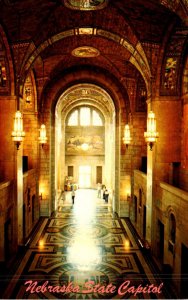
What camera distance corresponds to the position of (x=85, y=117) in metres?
29.5

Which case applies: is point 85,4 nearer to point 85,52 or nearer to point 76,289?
point 85,52

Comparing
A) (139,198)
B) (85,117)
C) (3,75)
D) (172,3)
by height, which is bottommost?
(139,198)

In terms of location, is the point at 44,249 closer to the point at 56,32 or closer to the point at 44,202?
the point at 44,202

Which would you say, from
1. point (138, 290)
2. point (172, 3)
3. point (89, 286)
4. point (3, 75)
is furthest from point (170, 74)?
point (89, 286)

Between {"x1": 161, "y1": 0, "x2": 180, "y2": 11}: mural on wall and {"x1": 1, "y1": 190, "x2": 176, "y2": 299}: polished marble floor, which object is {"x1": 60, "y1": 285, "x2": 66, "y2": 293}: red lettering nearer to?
{"x1": 1, "y1": 190, "x2": 176, "y2": 299}: polished marble floor

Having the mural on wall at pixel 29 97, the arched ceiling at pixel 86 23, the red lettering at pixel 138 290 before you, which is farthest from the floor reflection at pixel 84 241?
the arched ceiling at pixel 86 23

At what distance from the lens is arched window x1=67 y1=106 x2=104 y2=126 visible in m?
29.3

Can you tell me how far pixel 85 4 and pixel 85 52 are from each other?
18.1 feet

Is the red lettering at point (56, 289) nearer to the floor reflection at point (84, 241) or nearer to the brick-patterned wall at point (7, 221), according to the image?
the floor reflection at point (84, 241)

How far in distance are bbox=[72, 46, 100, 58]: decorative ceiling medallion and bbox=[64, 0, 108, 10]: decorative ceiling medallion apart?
452 cm

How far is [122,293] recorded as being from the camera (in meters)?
8.12

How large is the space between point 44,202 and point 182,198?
11161 millimetres

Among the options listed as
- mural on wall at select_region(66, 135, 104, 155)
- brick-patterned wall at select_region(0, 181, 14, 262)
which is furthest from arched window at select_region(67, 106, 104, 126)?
brick-patterned wall at select_region(0, 181, 14, 262)

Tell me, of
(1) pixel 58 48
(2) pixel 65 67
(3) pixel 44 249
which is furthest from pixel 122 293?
(2) pixel 65 67
